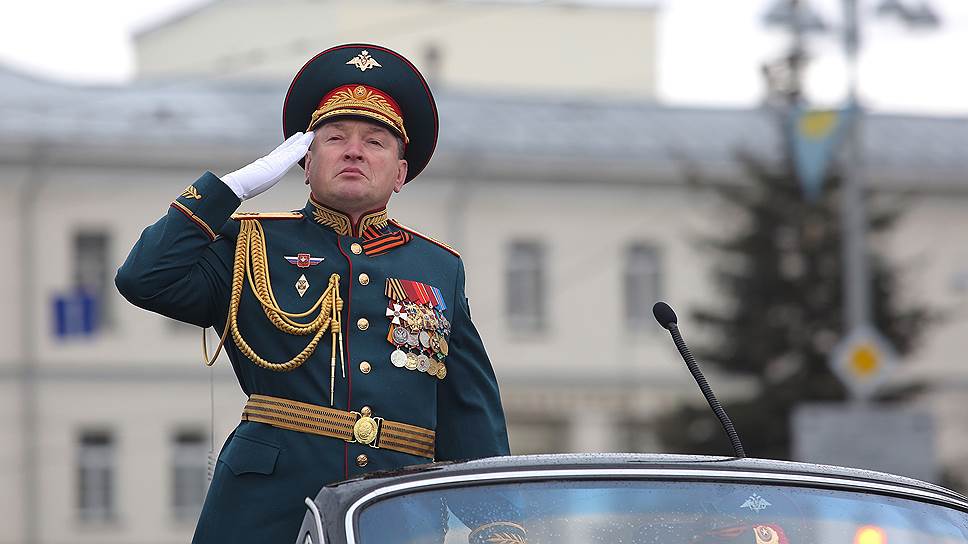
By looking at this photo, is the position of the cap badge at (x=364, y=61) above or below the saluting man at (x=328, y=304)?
above

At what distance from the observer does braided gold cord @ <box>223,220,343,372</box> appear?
4.56 m

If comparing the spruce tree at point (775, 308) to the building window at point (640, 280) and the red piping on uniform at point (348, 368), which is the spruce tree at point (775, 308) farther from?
the red piping on uniform at point (348, 368)

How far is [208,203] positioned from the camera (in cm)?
457

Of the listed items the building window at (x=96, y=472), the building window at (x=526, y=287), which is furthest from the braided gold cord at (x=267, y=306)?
the building window at (x=526, y=287)

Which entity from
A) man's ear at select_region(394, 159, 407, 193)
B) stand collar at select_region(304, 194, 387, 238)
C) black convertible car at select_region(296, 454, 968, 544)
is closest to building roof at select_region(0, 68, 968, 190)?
man's ear at select_region(394, 159, 407, 193)

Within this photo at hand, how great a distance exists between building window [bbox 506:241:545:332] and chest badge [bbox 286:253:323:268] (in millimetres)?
37802

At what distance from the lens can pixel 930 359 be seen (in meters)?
44.0

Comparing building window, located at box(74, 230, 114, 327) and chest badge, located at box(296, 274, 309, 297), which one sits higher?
building window, located at box(74, 230, 114, 327)

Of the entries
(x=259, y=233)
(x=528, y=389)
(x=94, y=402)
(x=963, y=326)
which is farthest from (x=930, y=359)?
(x=259, y=233)

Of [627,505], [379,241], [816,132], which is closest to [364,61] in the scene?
[379,241]

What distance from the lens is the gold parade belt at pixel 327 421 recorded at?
4508 mm

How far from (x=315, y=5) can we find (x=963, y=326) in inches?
746

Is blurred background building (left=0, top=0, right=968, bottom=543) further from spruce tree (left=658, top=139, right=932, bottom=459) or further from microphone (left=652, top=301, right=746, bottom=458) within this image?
microphone (left=652, top=301, right=746, bottom=458)

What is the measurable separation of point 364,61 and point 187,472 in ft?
119
